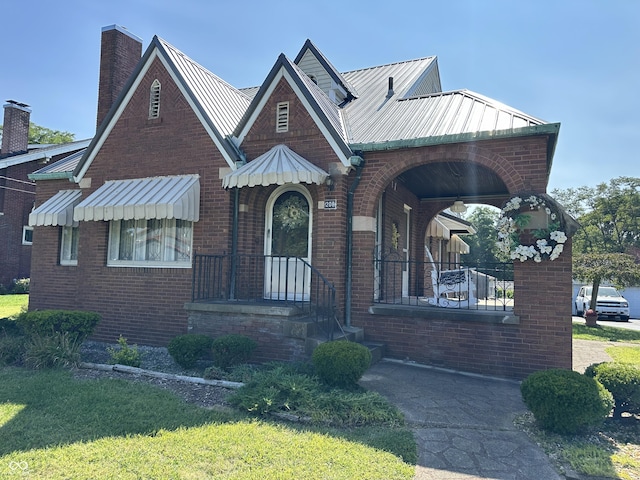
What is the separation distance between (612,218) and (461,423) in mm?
42194

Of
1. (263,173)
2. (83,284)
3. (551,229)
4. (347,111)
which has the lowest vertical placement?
(83,284)

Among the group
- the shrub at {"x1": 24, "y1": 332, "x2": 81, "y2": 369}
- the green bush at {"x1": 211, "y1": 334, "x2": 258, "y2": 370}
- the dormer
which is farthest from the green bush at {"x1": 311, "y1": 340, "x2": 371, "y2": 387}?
the dormer

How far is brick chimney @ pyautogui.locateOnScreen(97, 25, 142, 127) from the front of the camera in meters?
12.1

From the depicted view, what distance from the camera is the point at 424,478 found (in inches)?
155

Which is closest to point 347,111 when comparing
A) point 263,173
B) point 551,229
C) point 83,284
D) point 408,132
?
point 408,132

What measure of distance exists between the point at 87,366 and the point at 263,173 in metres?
4.31

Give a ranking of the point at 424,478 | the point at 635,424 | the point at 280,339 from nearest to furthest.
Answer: the point at 424,478 < the point at 635,424 < the point at 280,339

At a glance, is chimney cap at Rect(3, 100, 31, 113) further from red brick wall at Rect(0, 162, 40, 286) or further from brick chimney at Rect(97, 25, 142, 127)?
brick chimney at Rect(97, 25, 142, 127)

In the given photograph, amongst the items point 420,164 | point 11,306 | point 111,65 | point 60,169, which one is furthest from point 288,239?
point 11,306

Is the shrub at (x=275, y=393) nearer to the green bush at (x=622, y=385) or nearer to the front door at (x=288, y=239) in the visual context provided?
the front door at (x=288, y=239)

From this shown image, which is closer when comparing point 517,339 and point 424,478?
point 424,478

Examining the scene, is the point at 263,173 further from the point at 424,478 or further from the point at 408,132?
the point at 424,478

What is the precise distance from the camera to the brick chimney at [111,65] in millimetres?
12102

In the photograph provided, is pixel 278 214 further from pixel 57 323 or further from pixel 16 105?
pixel 16 105
